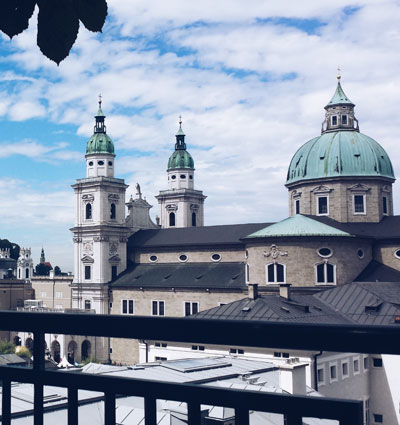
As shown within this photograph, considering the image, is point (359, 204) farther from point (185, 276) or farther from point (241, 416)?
point (241, 416)

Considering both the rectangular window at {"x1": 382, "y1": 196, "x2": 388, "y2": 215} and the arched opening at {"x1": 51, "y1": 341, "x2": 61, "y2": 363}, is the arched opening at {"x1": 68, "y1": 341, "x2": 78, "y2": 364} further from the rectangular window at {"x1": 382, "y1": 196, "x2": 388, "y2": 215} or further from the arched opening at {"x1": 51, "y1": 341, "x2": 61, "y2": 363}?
the rectangular window at {"x1": 382, "y1": 196, "x2": 388, "y2": 215}

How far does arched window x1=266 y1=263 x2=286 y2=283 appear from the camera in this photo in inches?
1592

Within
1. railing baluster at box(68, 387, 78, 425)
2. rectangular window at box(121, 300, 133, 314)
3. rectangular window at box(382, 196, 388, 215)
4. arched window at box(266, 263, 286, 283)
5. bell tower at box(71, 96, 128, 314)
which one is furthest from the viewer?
bell tower at box(71, 96, 128, 314)

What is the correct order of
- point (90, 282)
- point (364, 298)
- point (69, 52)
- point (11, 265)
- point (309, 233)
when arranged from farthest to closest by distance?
point (11, 265)
point (90, 282)
point (309, 233)
point (364, 298)
point (69, 52)

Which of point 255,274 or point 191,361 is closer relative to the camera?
point 191,361

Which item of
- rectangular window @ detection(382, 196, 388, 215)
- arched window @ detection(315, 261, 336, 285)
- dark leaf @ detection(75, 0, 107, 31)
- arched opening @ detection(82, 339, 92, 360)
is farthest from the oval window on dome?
dark leaf @ detection(75, 0, 107, 31)

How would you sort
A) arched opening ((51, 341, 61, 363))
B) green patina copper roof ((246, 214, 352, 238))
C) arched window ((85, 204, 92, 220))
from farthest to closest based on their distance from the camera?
arched window ((85, 204, 92, 220)) → arched opening ((51, 341, 61, 363)) → green patina copper roof ((246, 214, 352, 238))

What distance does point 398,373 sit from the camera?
1091 inches

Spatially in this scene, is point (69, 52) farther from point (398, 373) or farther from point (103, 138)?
point (103, 138)

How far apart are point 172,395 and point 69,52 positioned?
118cm

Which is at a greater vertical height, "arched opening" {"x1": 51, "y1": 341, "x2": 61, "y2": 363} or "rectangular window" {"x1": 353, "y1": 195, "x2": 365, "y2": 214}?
"rectangular window" {"x1": 353, "y1": 195, "x2": 365, "y2": 214}

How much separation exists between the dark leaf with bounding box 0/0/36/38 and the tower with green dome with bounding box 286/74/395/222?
150 ft

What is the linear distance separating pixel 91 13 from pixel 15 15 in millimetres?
252

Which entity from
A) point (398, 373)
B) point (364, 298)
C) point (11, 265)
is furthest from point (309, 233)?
point (11, 265)
